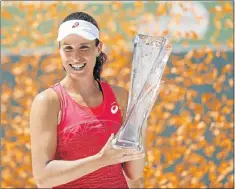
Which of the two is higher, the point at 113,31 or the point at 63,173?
the point at 113,31

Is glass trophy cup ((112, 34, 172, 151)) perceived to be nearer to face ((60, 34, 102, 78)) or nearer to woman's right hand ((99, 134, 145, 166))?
woman's right hand ((99, 134, 145, 166))

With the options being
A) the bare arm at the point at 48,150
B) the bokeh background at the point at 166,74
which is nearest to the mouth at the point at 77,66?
the bare arm at the point at 48,150

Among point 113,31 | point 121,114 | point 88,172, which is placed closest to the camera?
point 88,172

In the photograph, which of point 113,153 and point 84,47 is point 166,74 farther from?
point 113,153

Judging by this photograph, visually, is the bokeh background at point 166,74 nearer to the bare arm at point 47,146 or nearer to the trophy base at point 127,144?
the bare arm at point 47,146

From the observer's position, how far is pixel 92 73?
7.81 feet

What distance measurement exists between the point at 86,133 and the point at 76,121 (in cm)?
6

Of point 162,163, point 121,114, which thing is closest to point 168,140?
point 162,163

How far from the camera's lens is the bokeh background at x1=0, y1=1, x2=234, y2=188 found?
15.4 ft

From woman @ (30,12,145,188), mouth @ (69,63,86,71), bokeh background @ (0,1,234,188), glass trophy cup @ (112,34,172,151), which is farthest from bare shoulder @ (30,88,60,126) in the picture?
bokeh background @ (0,1,234,188)

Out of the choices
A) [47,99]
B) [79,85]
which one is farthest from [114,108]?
[47,99]

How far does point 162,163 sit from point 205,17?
114 centimetres

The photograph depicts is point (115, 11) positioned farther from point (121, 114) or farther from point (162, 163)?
point (121, 114)

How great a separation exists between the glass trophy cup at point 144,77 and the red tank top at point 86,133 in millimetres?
164
